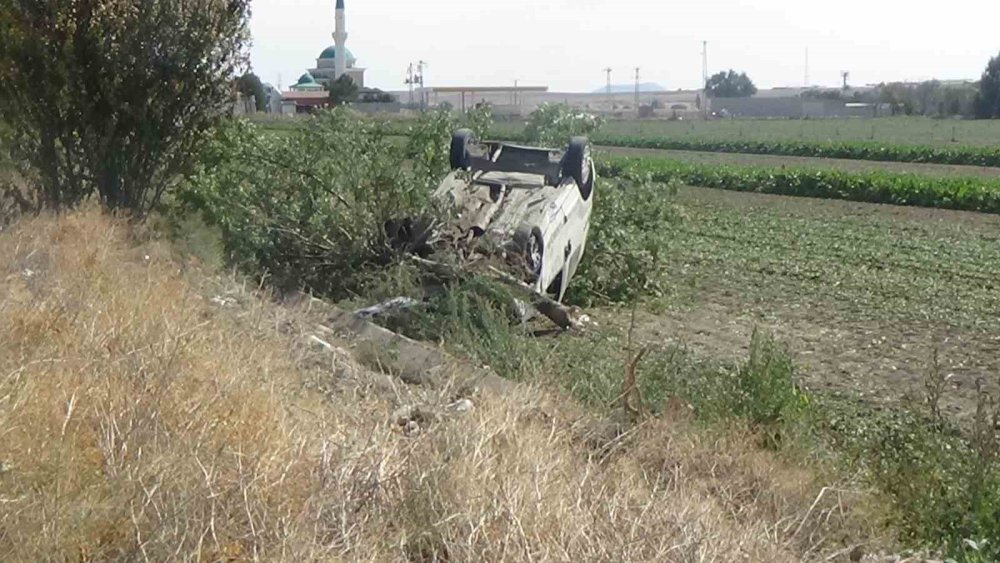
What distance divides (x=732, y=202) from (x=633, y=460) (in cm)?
2419

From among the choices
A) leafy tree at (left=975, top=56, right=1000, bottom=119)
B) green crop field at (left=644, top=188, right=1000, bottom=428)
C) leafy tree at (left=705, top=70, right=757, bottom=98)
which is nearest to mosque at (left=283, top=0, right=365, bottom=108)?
green crop field at (left=644, top=188, right=1000, bottom=428)

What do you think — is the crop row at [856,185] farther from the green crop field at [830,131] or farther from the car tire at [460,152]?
the green crop field at [830,131]

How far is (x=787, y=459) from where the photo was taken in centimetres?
673

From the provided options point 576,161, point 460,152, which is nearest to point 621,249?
point 576,161

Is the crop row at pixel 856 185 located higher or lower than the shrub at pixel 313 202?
lower

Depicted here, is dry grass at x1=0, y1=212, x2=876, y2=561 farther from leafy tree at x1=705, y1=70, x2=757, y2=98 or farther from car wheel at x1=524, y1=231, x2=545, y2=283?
Result: leafy tree at x1=705, y1=70, x2=757, y2=98

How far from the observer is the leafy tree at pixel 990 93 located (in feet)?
260

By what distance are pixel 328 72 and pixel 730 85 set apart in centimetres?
6521

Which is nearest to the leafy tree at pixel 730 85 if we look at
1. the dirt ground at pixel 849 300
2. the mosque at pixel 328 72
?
the mosque at pixel 328 72

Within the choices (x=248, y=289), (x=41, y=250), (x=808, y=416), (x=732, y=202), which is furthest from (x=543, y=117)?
(x=732, y=202)

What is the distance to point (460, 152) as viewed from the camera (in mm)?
13547

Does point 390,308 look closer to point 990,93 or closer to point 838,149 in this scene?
point 838,149

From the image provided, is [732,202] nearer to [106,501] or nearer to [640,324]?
[640,324]

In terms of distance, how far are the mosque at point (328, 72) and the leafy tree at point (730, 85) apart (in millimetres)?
58508
